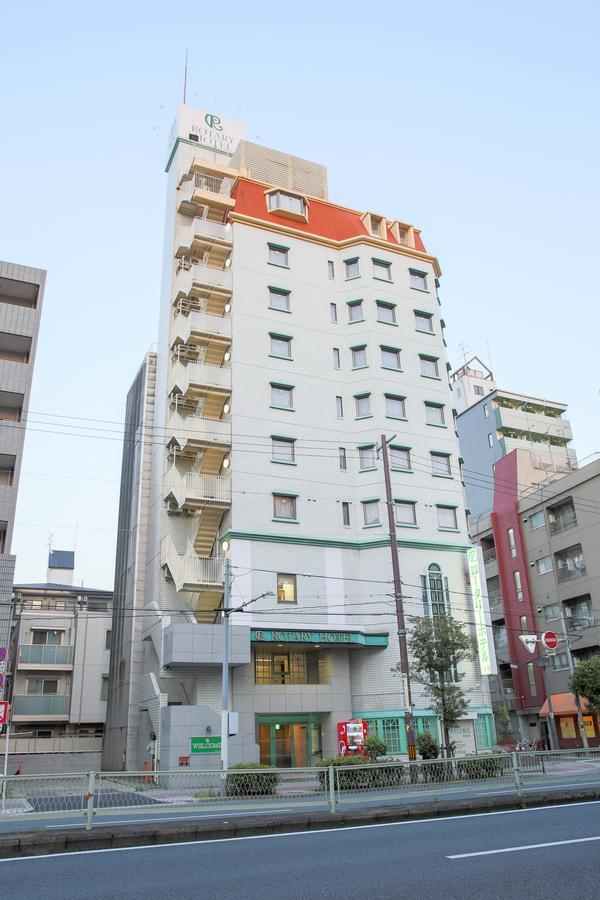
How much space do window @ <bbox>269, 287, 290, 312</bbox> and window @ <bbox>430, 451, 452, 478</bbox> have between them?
13.0m

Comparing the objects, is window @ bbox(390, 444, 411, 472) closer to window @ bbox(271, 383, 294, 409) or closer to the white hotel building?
the white hotel building

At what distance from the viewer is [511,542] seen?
62156 mm

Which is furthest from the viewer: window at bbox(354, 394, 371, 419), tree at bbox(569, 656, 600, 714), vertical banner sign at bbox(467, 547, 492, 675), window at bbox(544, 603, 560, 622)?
window at bbox(544, 603, 560, 622)

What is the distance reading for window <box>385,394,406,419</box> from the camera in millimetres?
43781

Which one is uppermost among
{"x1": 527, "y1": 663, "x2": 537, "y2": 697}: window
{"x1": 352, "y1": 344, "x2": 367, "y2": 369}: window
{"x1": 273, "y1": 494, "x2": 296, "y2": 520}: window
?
{"x1": 352, "y1": 344, "x2": 367, "y2": 369}: window

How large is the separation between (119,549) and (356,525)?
1874cm

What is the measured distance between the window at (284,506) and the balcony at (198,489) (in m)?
2.78

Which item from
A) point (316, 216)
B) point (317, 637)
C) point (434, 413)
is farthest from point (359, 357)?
point (317, 637)

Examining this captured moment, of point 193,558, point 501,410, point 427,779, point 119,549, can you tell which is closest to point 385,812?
point 427,779

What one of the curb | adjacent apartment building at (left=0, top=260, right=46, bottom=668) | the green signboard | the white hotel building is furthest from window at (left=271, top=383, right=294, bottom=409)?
the curb

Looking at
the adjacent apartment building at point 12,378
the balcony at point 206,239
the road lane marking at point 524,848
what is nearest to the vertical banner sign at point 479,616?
the adjacent apartment building at point 12,378

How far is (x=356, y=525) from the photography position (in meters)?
40.8

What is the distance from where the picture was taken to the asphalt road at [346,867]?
25.7 ft

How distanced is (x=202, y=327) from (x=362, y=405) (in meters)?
10.8
